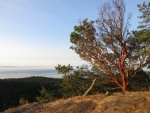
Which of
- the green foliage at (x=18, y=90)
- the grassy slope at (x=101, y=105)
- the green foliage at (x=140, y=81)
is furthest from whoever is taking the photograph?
the green foliage at (x=18, y=90)

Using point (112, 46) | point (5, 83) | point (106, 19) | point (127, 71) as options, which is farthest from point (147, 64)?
point (5, 83)

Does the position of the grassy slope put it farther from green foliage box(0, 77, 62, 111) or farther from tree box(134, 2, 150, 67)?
green foliage box(0, 77, 62, 111)

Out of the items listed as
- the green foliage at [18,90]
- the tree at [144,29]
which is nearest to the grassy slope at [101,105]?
the tree at [144,29]

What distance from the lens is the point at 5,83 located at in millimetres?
104250

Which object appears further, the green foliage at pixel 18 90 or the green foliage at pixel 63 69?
the green foliage at pixel 18 90

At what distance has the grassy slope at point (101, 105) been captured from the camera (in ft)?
33.6

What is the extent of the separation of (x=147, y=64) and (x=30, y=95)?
66383 mm

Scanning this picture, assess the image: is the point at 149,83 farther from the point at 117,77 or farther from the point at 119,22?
the point at 119,22

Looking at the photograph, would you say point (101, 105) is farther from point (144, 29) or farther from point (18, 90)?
point (18, 90)

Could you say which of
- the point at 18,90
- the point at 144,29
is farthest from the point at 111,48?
the point at 18,90

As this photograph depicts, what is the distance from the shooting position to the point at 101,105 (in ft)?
36.4

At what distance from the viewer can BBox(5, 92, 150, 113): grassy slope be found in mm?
10234

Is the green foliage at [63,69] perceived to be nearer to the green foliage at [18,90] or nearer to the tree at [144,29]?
the tree at [144,29]

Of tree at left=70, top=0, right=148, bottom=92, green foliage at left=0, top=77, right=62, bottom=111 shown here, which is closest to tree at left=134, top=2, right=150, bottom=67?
tree at left=70, top=0, right=148, bottom=92
